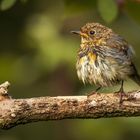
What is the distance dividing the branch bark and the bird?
1.36ft

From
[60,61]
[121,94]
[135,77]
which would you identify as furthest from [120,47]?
[60,61]

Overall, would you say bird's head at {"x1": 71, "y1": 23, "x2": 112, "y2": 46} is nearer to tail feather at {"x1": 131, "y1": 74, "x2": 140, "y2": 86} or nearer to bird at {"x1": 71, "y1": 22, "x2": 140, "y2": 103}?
bird at {"x1": 71, "y1": 22, "x2": 140, "y2": 103}

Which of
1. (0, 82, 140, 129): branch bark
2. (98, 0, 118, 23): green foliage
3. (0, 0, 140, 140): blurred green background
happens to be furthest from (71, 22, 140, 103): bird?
(98, 0, 118, 23): green foliage

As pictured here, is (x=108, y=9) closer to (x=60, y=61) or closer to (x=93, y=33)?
(x=93, y=33)

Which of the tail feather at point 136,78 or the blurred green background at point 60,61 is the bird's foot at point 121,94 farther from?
the tail feather at point 136,78

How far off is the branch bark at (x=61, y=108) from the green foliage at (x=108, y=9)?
696 millimetres

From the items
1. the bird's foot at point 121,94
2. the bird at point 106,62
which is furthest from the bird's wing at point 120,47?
the bird's foot at point 121,94

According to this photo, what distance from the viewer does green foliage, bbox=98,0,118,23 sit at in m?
5.83

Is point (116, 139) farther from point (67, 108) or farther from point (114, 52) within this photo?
point (67, 108)

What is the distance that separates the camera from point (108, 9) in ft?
19.2

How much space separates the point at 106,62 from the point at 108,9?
3.79 ft

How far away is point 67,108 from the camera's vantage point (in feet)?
19.8

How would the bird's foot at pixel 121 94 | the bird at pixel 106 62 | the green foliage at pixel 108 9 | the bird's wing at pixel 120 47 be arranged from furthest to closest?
the bird's wing at pixel 120 47, the bird at pixel 106 62, the bird's foot at pixel 121 94, the green foliage at pixel 108 9

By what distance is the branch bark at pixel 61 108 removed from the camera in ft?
19.4
